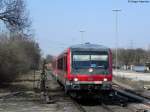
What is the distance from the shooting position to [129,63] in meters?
185


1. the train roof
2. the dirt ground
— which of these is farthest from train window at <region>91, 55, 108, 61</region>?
the dirt ground

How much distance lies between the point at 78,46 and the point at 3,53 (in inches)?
1055

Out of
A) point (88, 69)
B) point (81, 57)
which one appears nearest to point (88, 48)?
point (81, 57)

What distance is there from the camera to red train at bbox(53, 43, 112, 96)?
23734 mm

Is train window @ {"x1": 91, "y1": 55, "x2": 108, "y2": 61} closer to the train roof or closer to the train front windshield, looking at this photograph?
the train front windshield

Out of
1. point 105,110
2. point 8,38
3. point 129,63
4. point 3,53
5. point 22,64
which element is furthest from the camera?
point 129,63

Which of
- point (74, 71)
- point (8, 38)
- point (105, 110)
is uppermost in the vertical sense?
point (8, 38)

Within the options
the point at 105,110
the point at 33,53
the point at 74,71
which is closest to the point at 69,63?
the point at 74,71

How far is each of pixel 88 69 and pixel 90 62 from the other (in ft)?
1.53

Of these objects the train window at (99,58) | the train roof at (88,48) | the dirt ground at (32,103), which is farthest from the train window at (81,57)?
the dirt ground at (32,103)

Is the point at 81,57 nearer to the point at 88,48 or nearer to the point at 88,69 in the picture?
the point at 88,48

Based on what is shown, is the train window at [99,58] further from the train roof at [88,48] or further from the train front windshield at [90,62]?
the train roof at [88,48]

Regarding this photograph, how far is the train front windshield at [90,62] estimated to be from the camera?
946 inches

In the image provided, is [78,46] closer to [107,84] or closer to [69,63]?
[69,63]
